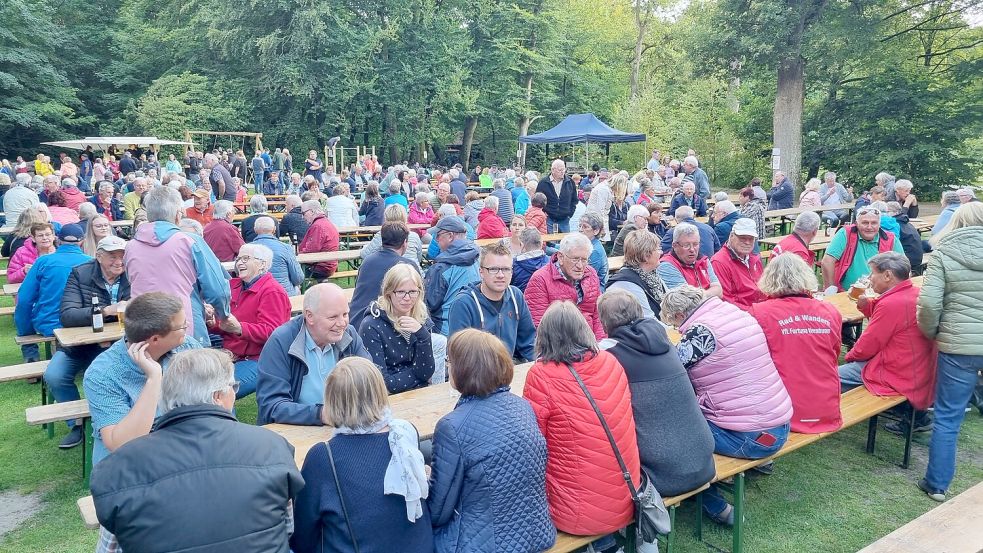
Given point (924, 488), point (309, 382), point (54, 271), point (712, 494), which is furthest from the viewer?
point (54, 271)

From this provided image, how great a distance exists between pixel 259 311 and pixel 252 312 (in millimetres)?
52

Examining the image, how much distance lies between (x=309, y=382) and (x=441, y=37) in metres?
29.6

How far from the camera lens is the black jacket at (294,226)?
9023mm

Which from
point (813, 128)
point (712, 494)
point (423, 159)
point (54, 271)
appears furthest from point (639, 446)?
point (423, 159)

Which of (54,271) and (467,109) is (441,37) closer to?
(467,109)

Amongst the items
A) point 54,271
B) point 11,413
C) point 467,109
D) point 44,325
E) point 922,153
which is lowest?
point 11,413

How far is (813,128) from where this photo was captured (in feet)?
62.8

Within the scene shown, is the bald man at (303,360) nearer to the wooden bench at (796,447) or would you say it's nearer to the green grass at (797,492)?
the green grass at (797,492)

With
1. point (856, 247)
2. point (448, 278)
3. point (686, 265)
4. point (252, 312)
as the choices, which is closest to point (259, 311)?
point (252, 312)

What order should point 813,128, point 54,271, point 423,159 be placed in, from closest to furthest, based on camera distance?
point 54,271 → point 813,128 → point 423,159

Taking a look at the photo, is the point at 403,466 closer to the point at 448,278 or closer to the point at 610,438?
the point at 610,438

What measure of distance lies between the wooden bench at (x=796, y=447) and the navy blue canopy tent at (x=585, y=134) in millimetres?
15925

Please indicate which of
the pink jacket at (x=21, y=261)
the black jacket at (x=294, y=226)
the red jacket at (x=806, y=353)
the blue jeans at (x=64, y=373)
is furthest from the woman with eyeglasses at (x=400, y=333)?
the black jacket at (x=294, y=226)

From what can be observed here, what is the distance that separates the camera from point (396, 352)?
3738 millimetres
